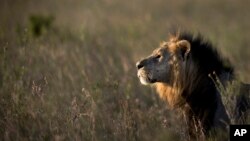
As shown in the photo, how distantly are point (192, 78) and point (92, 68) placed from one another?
4193 millimetres

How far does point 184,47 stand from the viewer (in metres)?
7.13

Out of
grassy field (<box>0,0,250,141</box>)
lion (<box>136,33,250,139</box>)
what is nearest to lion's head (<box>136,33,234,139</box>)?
lion (<box>136,33,250,139</box>)

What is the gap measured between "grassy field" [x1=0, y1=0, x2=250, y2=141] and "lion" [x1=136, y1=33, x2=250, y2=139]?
30 cm

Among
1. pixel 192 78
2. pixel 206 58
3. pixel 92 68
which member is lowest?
pixel 192 78

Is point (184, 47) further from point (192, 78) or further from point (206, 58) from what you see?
point (192, 78)

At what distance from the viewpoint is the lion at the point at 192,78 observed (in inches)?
268

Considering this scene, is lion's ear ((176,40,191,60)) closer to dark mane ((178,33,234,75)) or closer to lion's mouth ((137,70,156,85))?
dark mane ((178,33,234,75))

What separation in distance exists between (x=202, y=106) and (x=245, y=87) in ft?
1.81

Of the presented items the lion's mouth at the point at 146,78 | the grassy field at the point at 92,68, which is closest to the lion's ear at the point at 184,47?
the lion's mouth at the point at 146,78

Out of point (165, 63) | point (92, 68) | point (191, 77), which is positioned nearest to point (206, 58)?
point (191, 77)

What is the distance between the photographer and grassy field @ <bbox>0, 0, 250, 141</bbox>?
721 cm

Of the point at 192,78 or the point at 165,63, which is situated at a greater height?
the point at 165,63

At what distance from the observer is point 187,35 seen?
7.41m

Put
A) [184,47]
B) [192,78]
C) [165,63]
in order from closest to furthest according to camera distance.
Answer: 1. [192,78]
2. [184,47]
3. [165,63]
